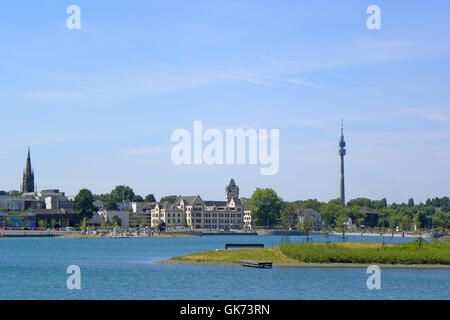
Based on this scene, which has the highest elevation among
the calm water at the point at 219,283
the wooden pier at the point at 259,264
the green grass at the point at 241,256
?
the green grass at the point at 241,256

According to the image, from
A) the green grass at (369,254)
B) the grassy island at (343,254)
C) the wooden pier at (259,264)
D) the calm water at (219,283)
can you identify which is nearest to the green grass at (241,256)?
the grassy island at (343,254)

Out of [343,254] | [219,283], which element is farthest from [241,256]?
[219,283]

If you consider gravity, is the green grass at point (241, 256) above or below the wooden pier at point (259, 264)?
above

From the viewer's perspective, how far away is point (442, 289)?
64.9m

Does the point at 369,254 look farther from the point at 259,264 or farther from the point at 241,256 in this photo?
the point at 241,256

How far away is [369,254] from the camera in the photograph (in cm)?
8531

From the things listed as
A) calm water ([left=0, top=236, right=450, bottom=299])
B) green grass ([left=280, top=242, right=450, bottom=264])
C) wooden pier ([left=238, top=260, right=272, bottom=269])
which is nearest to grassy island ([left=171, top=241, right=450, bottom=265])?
green grass ([left=280, top=242, right=450, bottom=264])

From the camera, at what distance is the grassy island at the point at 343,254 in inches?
3305

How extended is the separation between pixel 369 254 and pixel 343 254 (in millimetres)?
3269

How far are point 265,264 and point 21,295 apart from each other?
2985 centimetres

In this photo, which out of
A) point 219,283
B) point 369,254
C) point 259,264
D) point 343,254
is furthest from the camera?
point 369,254

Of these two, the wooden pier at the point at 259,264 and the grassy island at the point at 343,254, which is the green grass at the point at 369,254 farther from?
the wooden pier at the point at 259,264

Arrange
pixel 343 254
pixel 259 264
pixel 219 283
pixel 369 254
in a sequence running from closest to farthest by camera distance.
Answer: pixel 219 283
pixel 259 264
pixel 343 254
pixel 369 254
